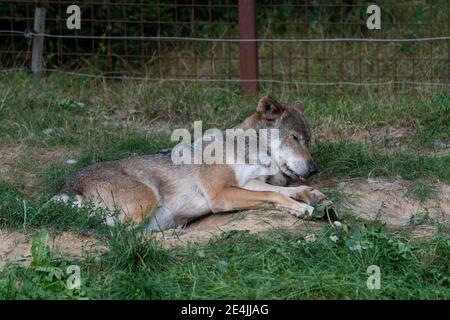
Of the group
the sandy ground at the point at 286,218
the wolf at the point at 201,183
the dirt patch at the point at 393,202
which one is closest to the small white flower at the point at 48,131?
the sandy ground at the point at 286,218

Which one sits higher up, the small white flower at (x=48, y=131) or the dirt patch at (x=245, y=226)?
the small white flower at (x=48, y=131)

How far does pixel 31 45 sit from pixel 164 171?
4.74 m

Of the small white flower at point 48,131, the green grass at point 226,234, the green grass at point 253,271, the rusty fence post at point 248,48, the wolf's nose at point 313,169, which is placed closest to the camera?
the green grass at point 253,271

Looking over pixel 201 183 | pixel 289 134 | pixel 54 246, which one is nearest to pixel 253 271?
pixel 54 246

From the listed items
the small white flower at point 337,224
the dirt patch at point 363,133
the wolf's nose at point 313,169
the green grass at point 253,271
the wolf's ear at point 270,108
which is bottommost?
the green grass at point 253,271

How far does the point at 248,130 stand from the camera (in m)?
7.81

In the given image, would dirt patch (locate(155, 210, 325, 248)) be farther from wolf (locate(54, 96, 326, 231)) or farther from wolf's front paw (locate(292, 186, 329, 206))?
wolf's front paw (locate(292, 186, 329, 206))

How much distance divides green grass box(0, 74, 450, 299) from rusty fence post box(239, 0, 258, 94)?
0.26 meters

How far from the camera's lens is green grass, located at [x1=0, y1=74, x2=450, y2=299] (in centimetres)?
552

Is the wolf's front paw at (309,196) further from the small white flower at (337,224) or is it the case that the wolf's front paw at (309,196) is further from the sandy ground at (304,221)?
the small white flower at (337,224)

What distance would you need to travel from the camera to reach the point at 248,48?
34.3ft

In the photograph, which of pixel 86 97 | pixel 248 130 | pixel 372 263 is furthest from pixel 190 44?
pixel 372 263

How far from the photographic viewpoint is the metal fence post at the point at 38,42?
A: 35.8 feet
